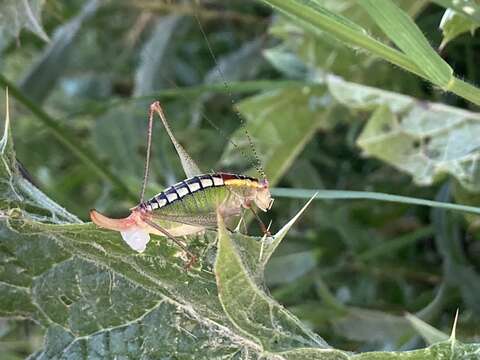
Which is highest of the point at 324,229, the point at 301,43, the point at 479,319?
the point at 301,43

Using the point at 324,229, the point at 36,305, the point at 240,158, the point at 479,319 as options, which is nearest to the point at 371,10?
the point at 36,305

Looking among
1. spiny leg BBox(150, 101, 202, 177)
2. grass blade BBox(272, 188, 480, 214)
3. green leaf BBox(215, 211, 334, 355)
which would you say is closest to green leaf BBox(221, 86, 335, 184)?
grass blade BBox(272, 188, 480, 214)

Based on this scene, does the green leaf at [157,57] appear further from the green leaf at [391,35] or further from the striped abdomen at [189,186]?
the green leaf at [391,35]

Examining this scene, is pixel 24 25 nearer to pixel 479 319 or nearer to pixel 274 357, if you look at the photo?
pixel 274 357

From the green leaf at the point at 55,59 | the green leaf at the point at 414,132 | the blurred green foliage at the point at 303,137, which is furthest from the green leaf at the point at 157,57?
the green leaf at the point at 414,132

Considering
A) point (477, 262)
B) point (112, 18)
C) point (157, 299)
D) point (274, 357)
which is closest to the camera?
point (274, 357)

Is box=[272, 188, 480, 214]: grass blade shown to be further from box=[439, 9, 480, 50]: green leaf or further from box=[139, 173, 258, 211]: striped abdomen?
box=[439, 9, 480, 50]: green leaf

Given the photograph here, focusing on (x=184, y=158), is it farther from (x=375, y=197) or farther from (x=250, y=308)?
(x=250, y=308)

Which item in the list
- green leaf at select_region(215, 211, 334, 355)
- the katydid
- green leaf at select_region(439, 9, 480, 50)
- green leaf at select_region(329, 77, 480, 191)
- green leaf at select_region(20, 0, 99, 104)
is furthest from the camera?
green leaf at select_region(20, 0, 99, 104)

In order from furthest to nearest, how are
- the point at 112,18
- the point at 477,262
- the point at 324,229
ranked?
the point at 112,18 < the point at 324,229 < the point at 477,262
